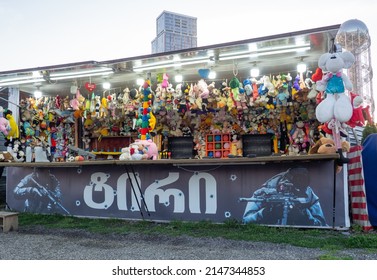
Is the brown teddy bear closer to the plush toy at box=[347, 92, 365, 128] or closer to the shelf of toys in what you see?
the plush toy at box=[347, 92, 365, 128]

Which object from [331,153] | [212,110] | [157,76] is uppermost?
[157,76]

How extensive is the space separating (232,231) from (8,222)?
4292 mm

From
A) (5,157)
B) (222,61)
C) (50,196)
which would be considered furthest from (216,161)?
(5,157)

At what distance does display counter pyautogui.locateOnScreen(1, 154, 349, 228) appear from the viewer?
6.12 meters

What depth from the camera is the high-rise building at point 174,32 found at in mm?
77625

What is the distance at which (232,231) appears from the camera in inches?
241

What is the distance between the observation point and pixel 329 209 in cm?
608

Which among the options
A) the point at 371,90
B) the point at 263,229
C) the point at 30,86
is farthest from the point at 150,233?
the point at 371,90

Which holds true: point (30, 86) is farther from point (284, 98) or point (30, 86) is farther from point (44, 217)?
point (284, 98)

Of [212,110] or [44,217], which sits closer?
[44,217]

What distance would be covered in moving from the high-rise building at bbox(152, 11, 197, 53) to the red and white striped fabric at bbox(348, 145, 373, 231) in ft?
233

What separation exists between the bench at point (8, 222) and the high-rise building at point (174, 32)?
7120cm

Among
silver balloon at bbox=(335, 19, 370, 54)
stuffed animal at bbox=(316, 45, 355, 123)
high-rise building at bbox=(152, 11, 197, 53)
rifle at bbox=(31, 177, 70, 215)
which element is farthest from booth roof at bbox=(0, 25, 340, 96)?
high-rise building at bbox=(152, 11, 197, 53)

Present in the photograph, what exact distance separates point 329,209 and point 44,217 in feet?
19.7
